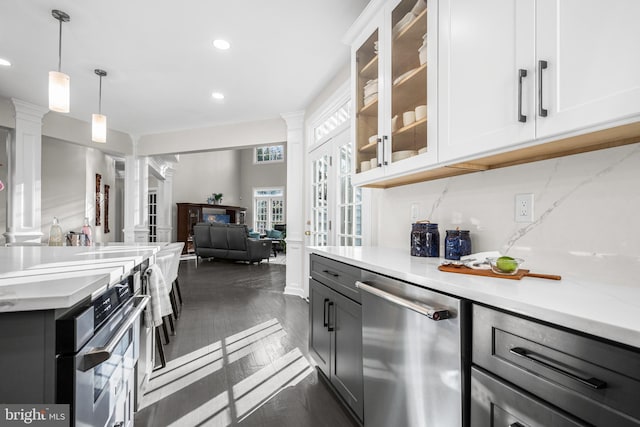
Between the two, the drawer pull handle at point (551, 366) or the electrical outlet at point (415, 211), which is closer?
the drawer pull handle at point (551, 366)

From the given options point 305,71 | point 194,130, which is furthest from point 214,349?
point 194,130

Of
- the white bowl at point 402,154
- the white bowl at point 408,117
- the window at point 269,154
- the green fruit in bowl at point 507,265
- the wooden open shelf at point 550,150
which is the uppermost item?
the window at point 269,154

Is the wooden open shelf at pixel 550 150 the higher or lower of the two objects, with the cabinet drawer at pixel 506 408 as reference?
higher

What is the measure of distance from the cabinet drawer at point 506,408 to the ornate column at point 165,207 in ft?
33.3

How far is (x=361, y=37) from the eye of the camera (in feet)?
7.54

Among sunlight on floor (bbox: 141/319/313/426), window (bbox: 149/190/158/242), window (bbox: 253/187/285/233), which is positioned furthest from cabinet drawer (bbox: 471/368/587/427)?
window (bbox: 253/187/285/233)

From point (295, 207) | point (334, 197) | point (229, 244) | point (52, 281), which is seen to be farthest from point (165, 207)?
point (52, 281)

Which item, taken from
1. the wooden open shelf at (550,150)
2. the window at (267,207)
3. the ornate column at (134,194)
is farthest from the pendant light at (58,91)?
the window at (267,207)

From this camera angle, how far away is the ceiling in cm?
252

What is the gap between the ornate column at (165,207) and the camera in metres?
9.81

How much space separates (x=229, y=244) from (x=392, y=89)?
22.5 feet

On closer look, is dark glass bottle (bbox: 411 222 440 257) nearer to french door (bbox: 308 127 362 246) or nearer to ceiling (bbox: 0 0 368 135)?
french door (bbox: 308 127 362 246)

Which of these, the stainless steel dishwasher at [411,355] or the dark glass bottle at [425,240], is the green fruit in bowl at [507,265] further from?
the dark glass bottle at [425,240]

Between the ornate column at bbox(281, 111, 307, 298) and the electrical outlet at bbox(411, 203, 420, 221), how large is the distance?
2.59 meters
